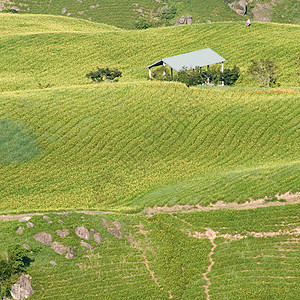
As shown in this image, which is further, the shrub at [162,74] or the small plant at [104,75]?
the small plant at [104,75]

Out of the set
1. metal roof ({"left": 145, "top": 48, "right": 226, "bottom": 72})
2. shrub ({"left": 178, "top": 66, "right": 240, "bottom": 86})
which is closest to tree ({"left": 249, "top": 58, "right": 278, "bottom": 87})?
shrub ({"left": 178, "top": 66, "right": 240, "bottom": 86})

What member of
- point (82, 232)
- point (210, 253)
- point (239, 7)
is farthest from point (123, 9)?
point (210, 253)

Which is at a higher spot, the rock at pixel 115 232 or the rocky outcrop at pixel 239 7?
the rocky outcrop at pixel 239 7

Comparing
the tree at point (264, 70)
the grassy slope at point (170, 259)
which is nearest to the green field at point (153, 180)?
the grassy slope at point (170, 259)

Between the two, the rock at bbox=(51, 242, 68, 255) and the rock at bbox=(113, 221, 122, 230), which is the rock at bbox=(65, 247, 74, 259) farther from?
the rock at bbox=(113, 221, 122, 230)

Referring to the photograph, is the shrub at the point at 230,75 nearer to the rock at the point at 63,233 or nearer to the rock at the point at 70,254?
the rock at the point at 63,233

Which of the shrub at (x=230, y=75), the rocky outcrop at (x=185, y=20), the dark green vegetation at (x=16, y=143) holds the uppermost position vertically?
the rocky outcrop at (x=185, y=20)

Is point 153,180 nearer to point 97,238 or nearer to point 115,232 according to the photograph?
point 115,232
